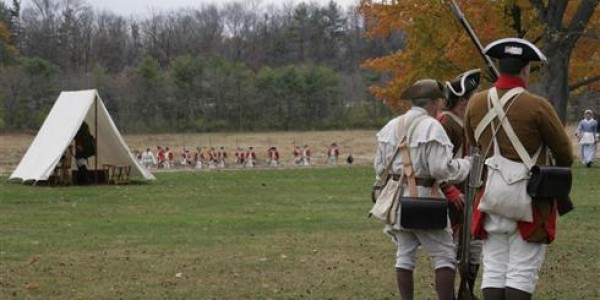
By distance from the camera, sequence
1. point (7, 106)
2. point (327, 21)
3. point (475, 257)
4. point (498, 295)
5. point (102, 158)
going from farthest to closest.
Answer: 1. point (327, 21)
2. point (7, 106)
3. point (102, 158)
4. point (475, 257)
5. point (498, 295)

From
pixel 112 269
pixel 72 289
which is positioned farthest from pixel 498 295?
pixel 112 269

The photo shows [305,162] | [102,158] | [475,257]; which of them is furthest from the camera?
[305,162]

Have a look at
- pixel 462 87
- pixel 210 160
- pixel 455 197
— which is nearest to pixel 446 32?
pixel 462 87

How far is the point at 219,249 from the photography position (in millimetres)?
10297

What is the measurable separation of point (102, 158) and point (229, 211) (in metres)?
9.70

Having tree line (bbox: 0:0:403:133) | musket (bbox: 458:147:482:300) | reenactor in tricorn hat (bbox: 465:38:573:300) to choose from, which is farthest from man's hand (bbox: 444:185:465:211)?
tree line (bbox: 0:0:403:133)

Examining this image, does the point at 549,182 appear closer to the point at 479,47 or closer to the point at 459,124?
the point at 459,124

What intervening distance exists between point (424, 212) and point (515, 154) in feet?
2.99

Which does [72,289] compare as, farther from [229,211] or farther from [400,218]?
[229,211]

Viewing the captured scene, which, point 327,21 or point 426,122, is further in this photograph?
point 327,21

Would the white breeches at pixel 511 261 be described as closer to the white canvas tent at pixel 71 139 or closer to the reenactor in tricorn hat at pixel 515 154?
the reenactor in tricorn hat at pixel 515 154

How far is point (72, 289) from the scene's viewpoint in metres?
7.96

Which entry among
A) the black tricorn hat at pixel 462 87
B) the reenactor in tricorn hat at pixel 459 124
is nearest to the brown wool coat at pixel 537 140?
the reenactor in tricorn hat at pixel 459 124

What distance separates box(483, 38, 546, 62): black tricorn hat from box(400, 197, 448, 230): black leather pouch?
113 cm
